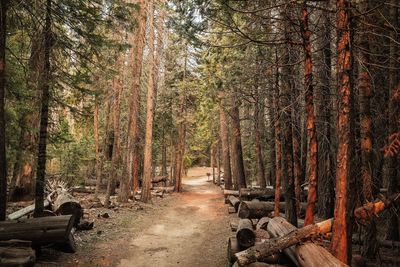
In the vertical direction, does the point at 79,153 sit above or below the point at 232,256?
above

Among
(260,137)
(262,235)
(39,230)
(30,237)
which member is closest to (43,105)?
(39,230)

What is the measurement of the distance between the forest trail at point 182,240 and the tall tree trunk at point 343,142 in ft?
12.8

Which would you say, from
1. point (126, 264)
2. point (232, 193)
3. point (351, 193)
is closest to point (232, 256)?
point (126, 264)

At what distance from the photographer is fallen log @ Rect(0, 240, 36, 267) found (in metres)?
6.50

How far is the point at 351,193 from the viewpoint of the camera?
5.64 meters

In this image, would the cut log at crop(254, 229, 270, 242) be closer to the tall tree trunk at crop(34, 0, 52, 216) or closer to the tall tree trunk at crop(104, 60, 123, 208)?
the tall tree trunk at crop(34, 0, 52, 216)

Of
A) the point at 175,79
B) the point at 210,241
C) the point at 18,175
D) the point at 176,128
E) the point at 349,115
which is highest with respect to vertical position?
the point at 175,79

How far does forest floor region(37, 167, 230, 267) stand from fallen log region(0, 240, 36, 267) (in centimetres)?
99

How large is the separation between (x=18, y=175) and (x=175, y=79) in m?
14.7

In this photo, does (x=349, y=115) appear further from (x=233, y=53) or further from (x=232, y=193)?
(x=232, y=193)

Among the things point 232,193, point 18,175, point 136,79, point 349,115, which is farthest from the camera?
point 232,193

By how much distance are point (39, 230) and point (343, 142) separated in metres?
7.18

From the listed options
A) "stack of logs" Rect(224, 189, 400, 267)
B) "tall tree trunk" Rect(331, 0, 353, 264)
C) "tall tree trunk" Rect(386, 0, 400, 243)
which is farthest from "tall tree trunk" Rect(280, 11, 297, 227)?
"tall tree trunk" Rect(331, 0, 353, 264)

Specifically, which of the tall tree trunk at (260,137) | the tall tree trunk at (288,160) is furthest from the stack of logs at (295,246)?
the tall tree trunk at (260,137)
